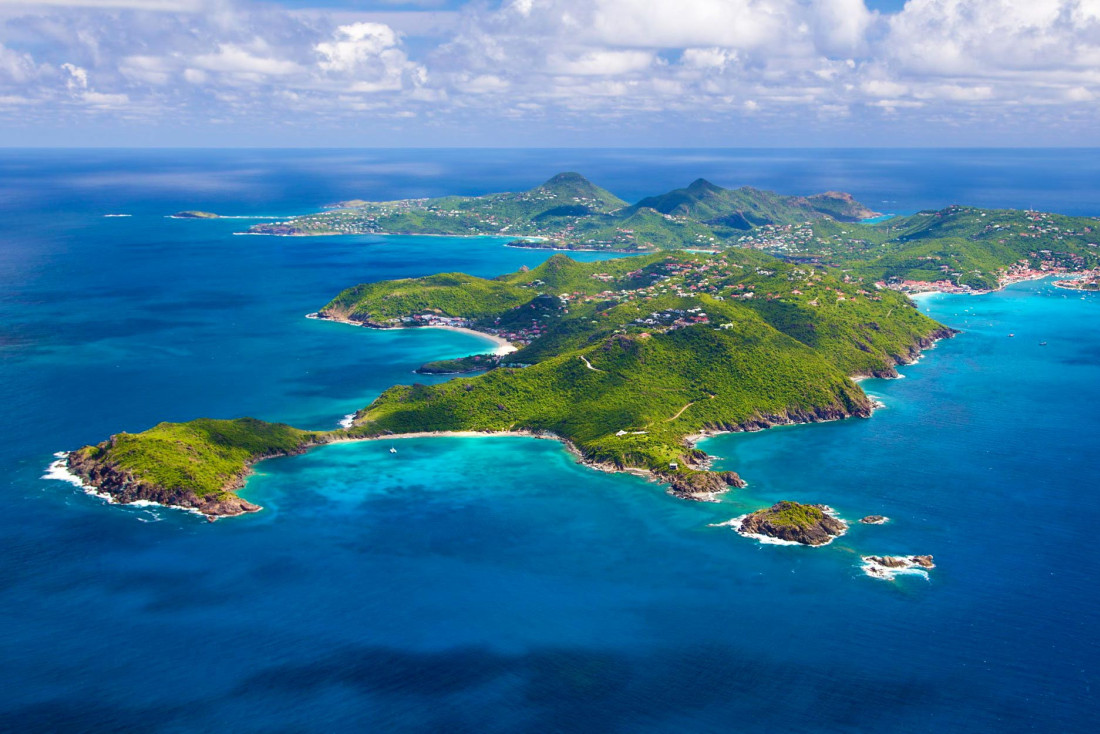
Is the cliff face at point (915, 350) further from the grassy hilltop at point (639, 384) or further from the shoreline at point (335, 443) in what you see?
the shoreline at point (335, 443)

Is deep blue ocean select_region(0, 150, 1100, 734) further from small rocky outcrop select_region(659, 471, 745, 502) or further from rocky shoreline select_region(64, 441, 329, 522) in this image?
small rocky outcrop select_region(659, 471, 745, 502)

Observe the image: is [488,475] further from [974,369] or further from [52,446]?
[974,369]

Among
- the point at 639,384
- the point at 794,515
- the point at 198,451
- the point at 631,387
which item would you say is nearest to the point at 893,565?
the point at 794,515

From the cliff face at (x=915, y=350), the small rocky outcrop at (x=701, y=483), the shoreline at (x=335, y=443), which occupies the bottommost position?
the shoreline at (x=335, y=443)

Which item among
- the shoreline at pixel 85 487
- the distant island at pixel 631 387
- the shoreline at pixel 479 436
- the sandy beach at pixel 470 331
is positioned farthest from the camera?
the sandy beach at pixel 470 331

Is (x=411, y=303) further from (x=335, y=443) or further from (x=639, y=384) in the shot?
(x=335, y=443)

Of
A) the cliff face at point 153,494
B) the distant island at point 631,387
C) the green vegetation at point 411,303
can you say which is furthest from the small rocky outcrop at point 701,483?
the green vegetation at point 411,303
